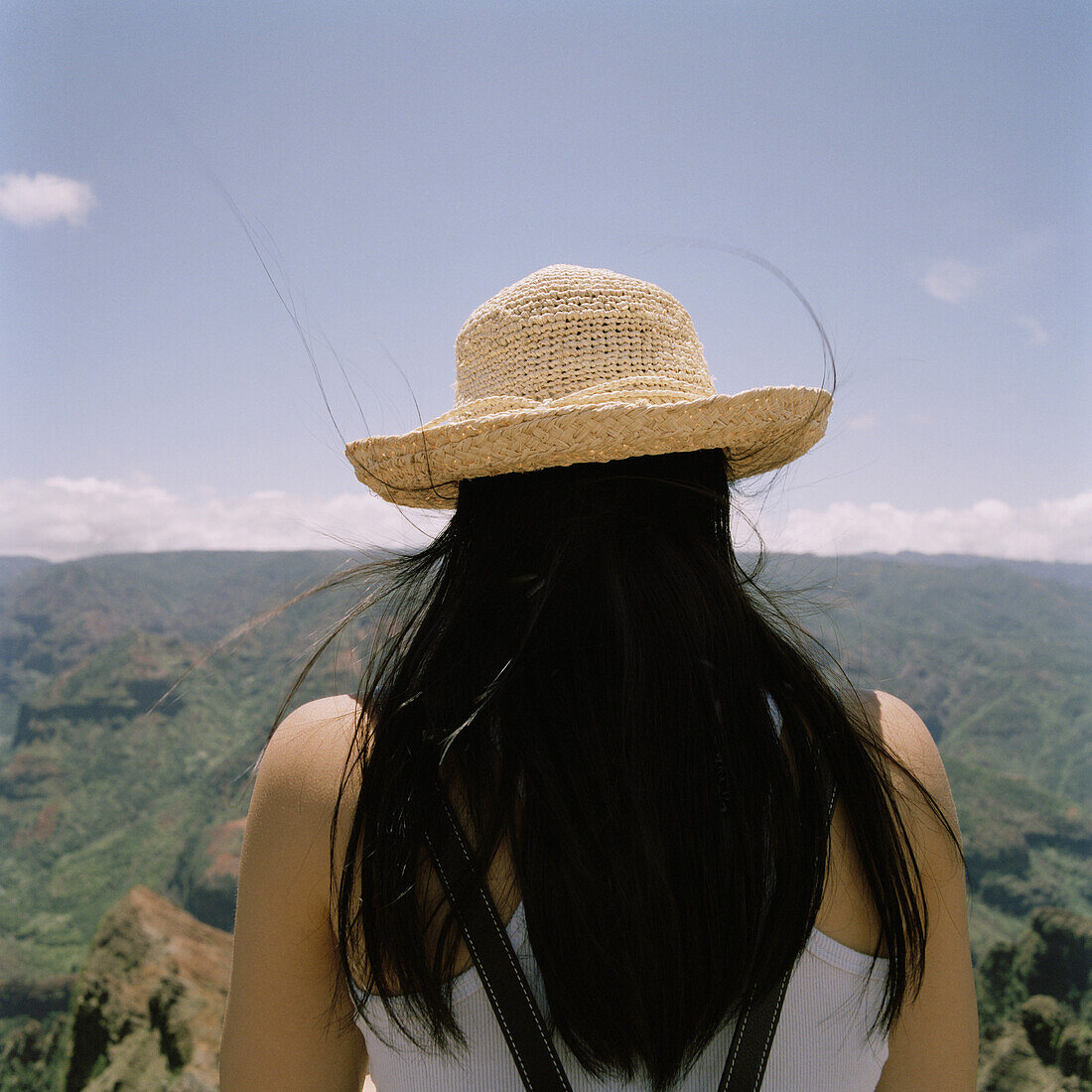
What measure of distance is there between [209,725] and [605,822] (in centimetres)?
3299

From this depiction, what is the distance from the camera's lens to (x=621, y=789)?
732 millimetres

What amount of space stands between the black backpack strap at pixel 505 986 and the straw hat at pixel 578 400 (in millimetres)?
482

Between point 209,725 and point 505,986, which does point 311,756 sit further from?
point 209,725

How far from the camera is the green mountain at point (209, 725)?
16.8 m

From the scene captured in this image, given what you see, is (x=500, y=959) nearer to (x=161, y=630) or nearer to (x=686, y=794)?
(x=686, y=794)

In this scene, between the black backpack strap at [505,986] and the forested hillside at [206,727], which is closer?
the black backpack strap at [505,986]

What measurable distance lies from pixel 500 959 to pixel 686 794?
0.82 ft

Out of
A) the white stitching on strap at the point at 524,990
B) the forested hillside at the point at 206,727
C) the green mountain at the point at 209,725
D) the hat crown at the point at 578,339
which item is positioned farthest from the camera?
the green mountain at the point at 209,725

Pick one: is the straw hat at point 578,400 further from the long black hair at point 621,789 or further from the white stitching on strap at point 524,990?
the white stitching on strap at point 524,990

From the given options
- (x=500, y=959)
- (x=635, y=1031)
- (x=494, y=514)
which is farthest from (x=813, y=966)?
(x=494, y=514)

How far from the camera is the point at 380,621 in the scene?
103 cm

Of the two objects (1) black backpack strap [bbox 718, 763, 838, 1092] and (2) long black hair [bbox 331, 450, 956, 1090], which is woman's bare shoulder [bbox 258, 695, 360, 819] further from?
(1) black backpack strap [bbox 718, 763, 838, 1092]

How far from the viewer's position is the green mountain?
16781mm

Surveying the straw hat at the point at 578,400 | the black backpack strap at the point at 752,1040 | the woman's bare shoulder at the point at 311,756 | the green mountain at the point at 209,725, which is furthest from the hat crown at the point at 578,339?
the green mountain at the point at 209,725
